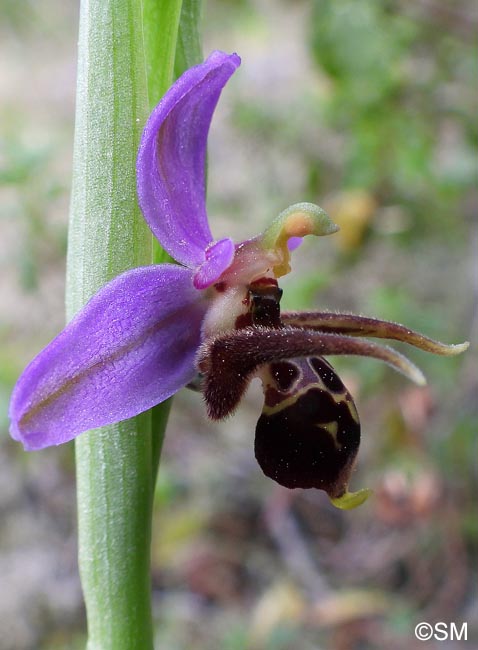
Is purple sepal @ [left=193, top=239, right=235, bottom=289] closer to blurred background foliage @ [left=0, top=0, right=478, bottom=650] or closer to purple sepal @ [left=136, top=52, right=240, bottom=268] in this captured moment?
purple sepal @ [left=136, top=52, right=240, bottom=268]

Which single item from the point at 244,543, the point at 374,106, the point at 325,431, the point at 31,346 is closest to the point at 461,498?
the point at 244,543

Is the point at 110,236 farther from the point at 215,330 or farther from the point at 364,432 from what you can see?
the point at 364,432

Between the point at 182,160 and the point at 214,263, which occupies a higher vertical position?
the point at 182,160

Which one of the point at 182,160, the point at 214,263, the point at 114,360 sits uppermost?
the point at 182,160

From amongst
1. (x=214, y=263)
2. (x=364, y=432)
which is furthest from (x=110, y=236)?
(x=364, y=432)

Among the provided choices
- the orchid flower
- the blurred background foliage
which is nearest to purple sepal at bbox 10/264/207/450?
the orchid flower

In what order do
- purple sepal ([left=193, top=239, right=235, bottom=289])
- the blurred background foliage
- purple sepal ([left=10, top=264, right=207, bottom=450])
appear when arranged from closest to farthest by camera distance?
purple sepal ([left=10, top=264, right=207, bottom=450]) → purple sepal ([left=193, top=239, right=235, bottom=289]) → the blurred background foliage

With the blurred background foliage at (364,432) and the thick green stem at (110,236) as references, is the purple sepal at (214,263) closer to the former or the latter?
the thick green stem at (110,236)
